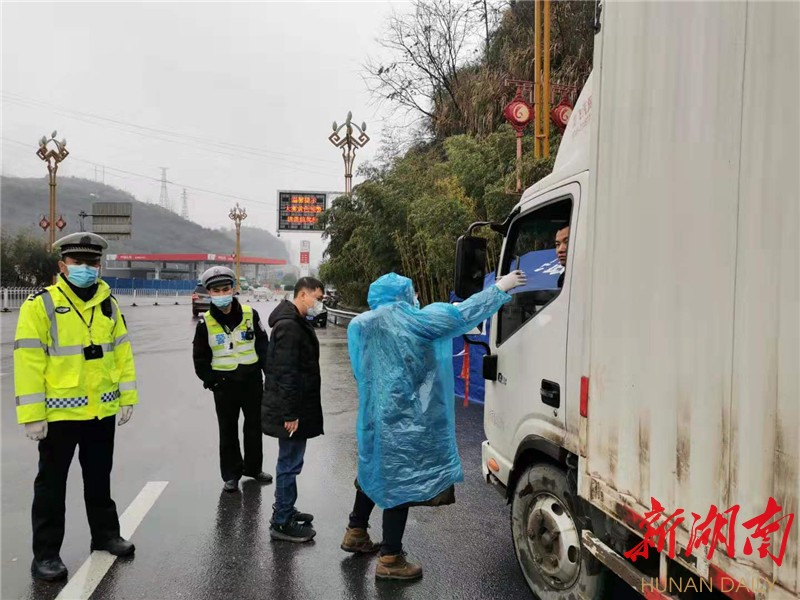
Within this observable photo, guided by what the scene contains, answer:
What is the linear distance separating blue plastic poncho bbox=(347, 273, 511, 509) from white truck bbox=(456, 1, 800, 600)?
2.25 feet

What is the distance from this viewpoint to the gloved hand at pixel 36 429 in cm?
315

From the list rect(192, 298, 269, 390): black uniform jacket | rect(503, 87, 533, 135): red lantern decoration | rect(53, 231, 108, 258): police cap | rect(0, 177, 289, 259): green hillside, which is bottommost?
rect(192, 298, 269, 390): black uniform jacket

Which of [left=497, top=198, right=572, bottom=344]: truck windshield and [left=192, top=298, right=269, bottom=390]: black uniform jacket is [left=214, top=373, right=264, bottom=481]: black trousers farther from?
[left=497, top=198, right=572, bottom=344]: truck windshield

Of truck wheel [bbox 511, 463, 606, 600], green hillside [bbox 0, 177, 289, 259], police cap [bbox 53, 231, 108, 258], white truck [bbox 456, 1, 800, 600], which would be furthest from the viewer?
green hillside [bbox 0, 177, 289, 259]

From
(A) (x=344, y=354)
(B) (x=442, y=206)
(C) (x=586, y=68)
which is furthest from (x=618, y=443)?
(C) (x=586, y=68)

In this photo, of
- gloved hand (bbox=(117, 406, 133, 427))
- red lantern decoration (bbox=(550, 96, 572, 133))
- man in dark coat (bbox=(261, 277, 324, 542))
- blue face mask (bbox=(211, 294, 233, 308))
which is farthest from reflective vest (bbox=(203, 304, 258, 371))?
red lantern decoration (bbox=(550, 96, 572, 133))

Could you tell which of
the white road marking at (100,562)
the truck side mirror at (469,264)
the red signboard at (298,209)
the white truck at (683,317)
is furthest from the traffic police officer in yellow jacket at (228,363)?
the red signboard at (298,209)

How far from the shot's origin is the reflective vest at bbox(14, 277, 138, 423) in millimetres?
3180

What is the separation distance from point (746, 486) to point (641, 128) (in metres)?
1.17

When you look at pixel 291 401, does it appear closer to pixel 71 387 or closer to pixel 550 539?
pixel 71 387

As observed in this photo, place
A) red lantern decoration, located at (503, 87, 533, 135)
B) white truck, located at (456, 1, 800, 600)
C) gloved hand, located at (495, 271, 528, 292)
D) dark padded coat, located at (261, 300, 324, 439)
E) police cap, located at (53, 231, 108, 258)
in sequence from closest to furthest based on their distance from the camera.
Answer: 1. white truck, located at (456, 1, 800, 600)
2. gloved hand, located at (495, 271, 528, 292)
3. police cap, located at (53, 231, 108, 258)
4. dark padded coat, located at (261, 300, 324, 439)
5. red lantern decoration, located at (503, 87, 533, 135)

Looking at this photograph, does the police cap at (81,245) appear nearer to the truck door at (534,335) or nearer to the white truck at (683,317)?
the truck door at (534,335)

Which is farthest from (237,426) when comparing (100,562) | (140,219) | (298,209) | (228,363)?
(140,219)

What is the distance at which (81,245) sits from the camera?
348 centimetres
